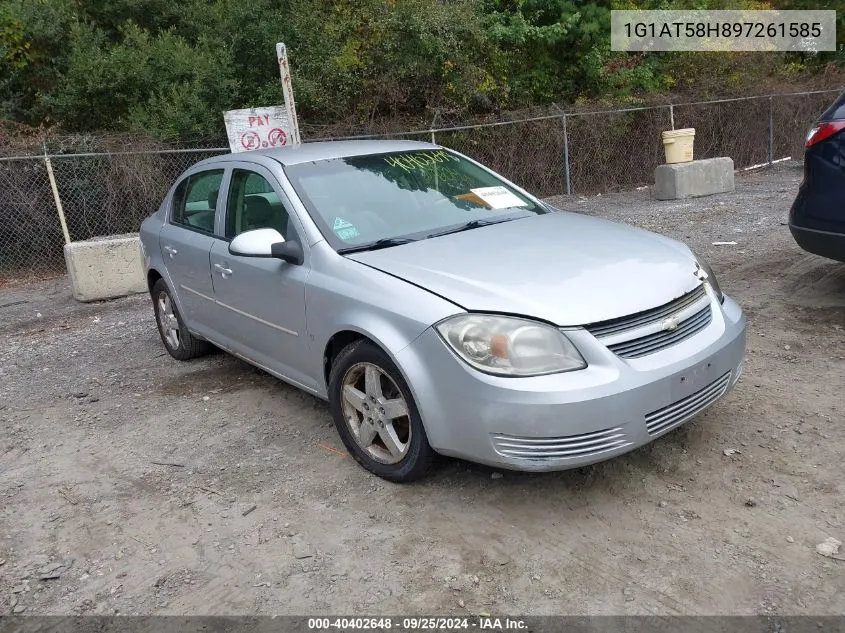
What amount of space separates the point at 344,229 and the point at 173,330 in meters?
2.58

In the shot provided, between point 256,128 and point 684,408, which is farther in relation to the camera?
point 256,128

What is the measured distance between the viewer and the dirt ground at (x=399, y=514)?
9.11ft

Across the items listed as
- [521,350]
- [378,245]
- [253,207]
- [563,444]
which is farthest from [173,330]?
[563,444]

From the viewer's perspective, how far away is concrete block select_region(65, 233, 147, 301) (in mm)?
8578

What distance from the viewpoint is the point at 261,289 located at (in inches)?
166

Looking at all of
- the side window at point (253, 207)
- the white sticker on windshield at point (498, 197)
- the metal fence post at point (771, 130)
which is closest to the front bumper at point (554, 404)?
the side window at point (253, 207)

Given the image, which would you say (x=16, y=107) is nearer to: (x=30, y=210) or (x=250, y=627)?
(x=30, y=210)

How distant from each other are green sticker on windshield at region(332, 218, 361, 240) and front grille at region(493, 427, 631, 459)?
1438mm

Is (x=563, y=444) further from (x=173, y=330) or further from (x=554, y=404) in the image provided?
(x=173, y=330)

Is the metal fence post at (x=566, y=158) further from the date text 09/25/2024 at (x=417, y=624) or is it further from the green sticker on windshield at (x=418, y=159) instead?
the date text 09/25/2024 at (x=417, y=624)

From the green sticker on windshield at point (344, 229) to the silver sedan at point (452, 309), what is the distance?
1cm

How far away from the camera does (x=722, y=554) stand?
9.39 ft

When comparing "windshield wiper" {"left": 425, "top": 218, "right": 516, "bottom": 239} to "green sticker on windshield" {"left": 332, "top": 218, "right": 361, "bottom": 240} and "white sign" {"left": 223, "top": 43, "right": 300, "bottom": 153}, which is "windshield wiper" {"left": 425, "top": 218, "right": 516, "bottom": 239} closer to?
"green sticker on windshield" {"left": 332, "top": 218, "right": 361, "bottom": 240}

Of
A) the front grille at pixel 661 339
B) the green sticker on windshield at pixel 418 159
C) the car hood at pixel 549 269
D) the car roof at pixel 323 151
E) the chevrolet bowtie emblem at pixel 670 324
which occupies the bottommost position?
the front grille at pixel 661 339
